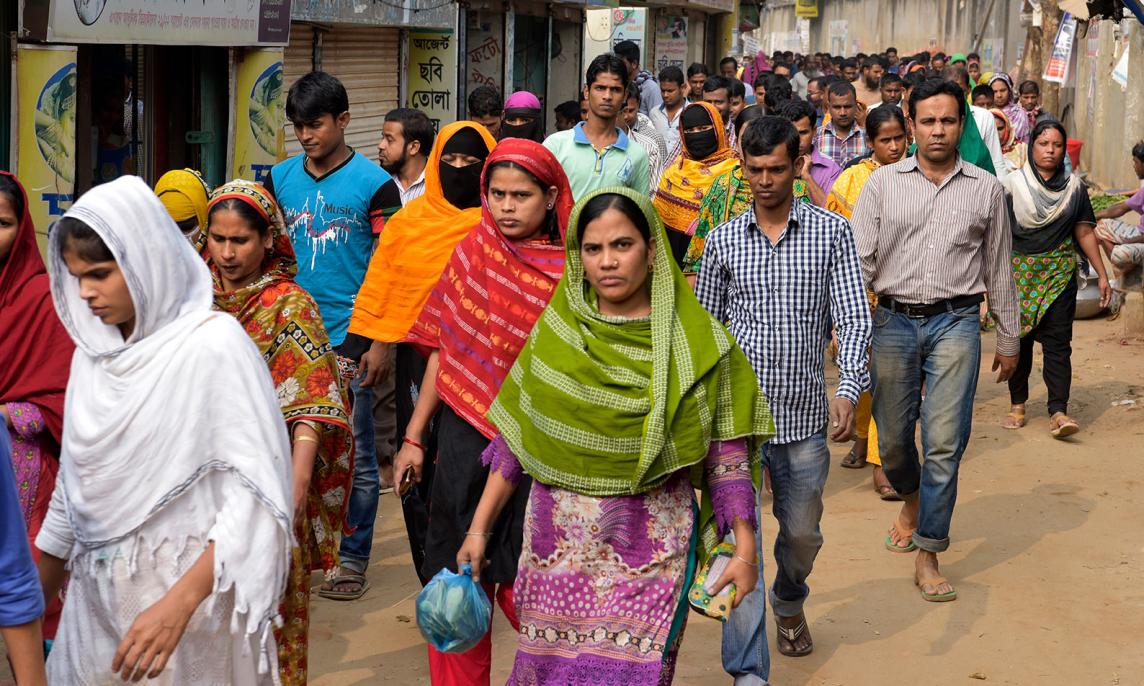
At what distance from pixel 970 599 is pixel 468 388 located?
9.79ft

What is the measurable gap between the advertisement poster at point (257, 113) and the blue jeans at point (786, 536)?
19.0ft

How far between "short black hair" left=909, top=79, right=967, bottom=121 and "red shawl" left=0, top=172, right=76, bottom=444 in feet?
11.5

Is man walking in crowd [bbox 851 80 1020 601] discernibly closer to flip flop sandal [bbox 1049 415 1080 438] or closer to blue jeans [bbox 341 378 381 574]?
blue jeans [bbox 341 378 381 574]

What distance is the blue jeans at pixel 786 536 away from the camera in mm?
4750

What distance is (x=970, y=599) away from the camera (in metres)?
6.34

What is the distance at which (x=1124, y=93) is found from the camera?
71.8 feet

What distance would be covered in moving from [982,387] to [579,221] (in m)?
7.74

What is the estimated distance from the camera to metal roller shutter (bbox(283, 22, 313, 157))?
11.8 m

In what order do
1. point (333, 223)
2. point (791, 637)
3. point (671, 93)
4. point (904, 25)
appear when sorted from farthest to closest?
point (904, 25), point (671, 93), point (333, 223), point (791, 637)

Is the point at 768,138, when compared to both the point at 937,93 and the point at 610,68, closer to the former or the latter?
the point at 937,93

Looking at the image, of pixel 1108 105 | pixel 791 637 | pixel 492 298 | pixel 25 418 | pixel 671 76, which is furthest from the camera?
pixel 1108 105

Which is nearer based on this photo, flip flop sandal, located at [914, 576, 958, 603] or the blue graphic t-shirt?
the blue graphic t-shirt

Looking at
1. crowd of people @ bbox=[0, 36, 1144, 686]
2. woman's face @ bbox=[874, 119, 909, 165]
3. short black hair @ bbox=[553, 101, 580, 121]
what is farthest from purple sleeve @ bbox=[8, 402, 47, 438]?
short black hair @ bbox=[553, 101, 580, 121]

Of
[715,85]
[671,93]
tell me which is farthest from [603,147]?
[671,93]
